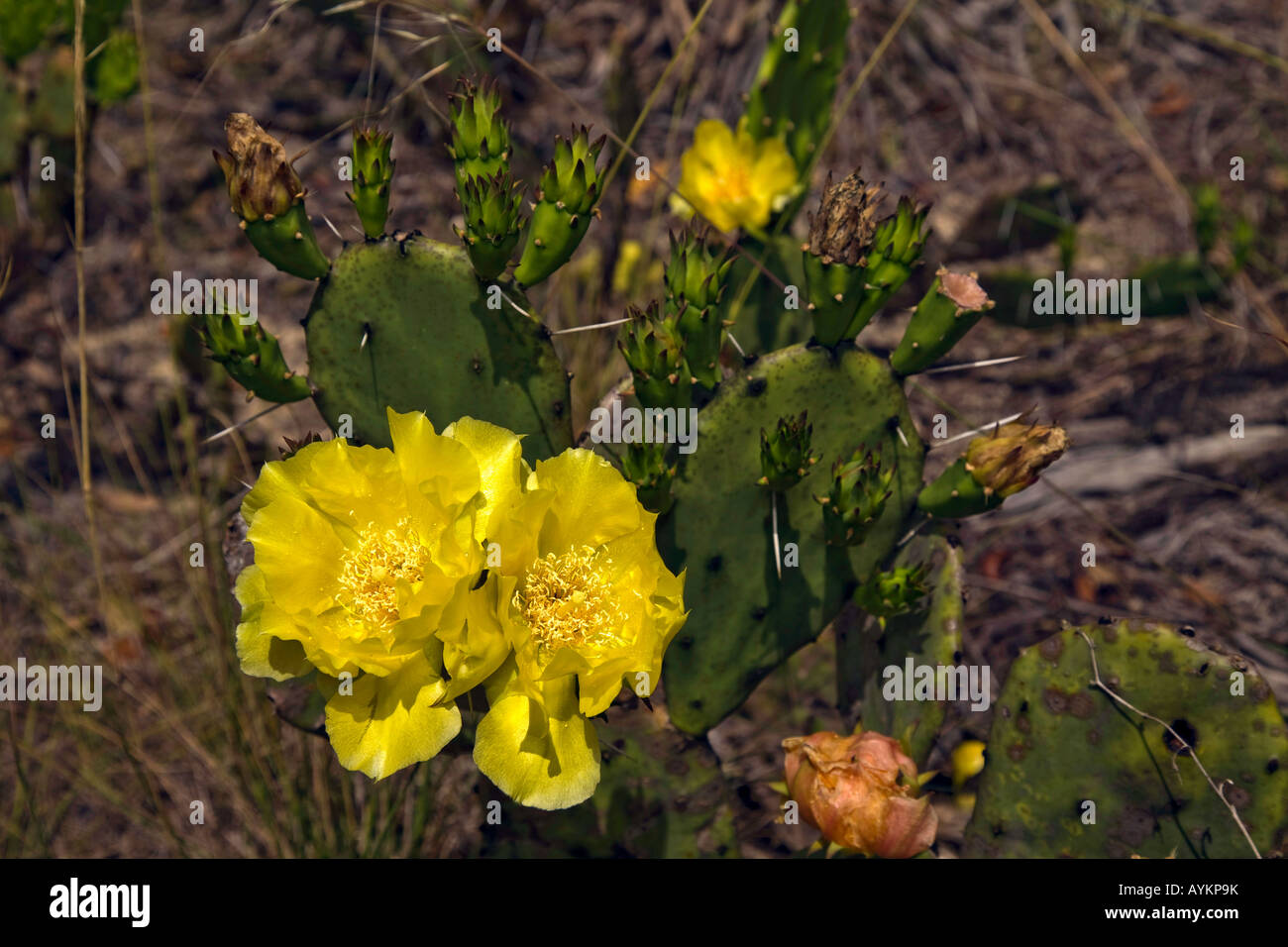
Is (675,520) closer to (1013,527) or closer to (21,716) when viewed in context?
(1013,527)

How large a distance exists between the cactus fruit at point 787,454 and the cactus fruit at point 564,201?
1.29ft

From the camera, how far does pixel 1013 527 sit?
2.65 meters

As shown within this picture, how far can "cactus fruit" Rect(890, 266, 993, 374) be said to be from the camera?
1512 mm

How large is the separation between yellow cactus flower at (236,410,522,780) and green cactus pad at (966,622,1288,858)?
36.6 inches

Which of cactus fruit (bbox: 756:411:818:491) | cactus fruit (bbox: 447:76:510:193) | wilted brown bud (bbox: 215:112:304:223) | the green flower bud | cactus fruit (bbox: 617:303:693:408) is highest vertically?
cactus fruit (bbox: 447:76:510:193)

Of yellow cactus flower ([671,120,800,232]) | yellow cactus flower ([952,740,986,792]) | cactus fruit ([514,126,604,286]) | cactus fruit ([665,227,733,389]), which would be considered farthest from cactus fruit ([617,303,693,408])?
yellow cactus flower ([952,740,986,792])

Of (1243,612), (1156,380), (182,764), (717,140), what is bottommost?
(182,764)

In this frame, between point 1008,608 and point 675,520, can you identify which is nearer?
point 675,520

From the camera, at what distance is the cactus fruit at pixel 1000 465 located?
150cm

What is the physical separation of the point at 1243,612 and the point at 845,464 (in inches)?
59.7

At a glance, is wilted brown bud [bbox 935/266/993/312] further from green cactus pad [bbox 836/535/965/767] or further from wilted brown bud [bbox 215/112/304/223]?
wilted brown bud [bbox 215/112/304/223]

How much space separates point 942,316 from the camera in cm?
153

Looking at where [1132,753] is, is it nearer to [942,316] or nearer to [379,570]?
[942,316]
